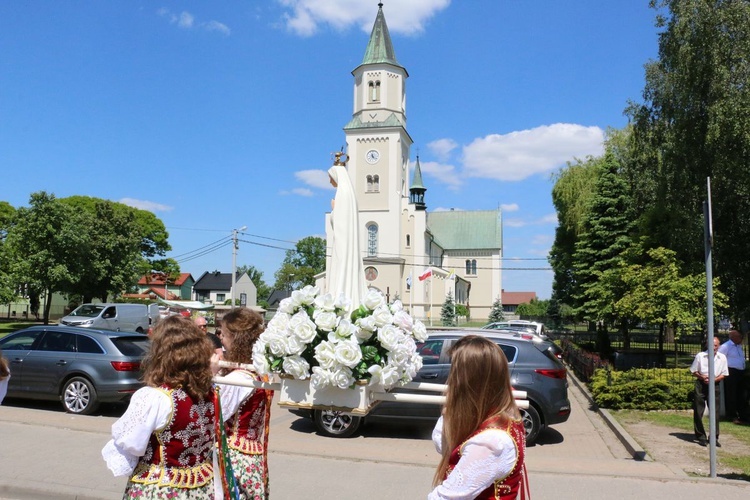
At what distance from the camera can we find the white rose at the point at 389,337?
317cm

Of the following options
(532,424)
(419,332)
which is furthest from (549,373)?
(419,332)

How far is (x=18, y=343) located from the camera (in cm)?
1211

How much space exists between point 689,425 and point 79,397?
36.5 feet

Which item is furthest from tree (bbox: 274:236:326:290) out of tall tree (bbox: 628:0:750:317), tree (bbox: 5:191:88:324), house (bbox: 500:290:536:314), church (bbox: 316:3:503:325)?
tall tree (bbox: 628:0:750:317)

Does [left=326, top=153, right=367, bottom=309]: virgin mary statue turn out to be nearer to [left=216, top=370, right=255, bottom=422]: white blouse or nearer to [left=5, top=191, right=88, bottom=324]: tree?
[left=216, top=370, right=255, bottom=422]: white blouse

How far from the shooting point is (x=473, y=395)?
8.02 ft

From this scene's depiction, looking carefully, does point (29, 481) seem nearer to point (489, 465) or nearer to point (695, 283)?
point (489, 465)

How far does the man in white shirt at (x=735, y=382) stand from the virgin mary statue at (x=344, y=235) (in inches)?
A: 394

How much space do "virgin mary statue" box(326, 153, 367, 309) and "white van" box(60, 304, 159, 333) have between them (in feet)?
94.0

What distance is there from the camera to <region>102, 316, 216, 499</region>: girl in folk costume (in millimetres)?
2867

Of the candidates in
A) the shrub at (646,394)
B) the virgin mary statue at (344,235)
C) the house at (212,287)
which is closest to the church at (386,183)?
the house at (212,287)

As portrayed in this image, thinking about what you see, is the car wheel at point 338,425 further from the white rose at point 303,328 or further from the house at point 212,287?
the house at point 212,287

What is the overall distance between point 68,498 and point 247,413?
12.0ft

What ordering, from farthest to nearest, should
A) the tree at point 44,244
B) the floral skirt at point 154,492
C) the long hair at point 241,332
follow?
the tree at point 44,244 → the long hair at point 241,332 → the floral skirt at point 154,492
